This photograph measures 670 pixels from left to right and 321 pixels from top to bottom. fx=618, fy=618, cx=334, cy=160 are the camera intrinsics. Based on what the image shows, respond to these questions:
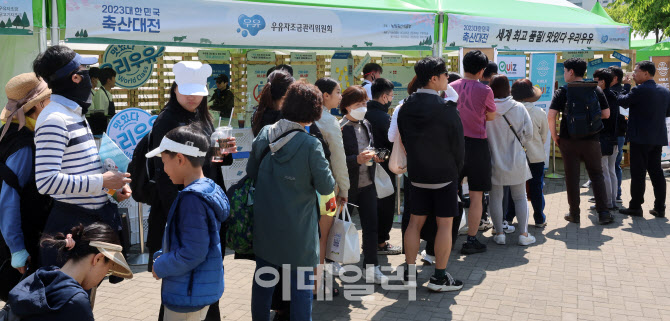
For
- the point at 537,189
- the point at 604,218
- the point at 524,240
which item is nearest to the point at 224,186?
the point at 524,240

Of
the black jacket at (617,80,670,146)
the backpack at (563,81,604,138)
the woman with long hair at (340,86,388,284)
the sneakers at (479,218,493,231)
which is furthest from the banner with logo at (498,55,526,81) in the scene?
the woman with long hair at (340,86,388,284)

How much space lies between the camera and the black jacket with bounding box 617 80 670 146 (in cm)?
788

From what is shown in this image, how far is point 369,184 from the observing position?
5301 mm

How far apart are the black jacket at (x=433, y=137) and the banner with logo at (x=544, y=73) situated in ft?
20.5

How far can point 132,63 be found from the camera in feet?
31.0

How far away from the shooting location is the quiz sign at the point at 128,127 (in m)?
5.96

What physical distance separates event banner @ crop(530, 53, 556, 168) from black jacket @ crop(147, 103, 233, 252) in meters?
8.17

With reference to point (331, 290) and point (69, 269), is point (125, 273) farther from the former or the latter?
point (331, 290)

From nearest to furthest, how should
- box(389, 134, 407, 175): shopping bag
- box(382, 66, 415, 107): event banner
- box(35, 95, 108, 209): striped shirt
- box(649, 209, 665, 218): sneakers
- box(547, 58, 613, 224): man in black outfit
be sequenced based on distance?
box(35, 95, 108, 209): striped shirt
box(389, 134, 407, 175): shopping bag
box(547, 58, 613, 224): man in black outfit
box(649, 209, 665, 218): sneakers
box(382, 66, 415, 107): event banner

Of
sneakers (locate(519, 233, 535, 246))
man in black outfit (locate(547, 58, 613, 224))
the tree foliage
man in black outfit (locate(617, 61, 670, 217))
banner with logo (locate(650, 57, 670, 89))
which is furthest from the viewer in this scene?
the tree foliage

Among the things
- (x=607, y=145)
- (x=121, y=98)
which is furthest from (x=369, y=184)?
(x=121, y=98)

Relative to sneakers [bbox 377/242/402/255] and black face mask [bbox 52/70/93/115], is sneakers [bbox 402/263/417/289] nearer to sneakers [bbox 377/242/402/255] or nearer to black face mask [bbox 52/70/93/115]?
sneakers [bbox 377/242/402/255]

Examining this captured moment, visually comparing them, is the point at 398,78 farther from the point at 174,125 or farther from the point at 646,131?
the point at 174,125

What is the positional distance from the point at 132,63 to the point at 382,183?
5481 mm
